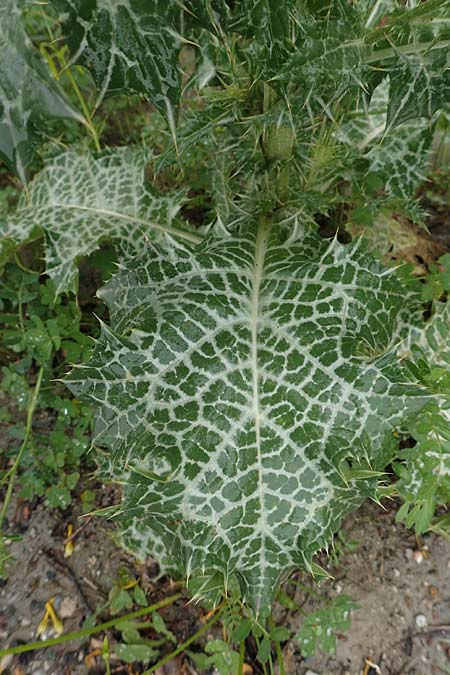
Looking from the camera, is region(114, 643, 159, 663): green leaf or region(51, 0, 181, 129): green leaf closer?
region(51, 0, 181, 129): green leaf

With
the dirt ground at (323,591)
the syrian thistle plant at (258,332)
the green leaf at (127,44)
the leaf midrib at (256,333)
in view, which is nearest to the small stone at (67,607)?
the dirt ground at (323,591)

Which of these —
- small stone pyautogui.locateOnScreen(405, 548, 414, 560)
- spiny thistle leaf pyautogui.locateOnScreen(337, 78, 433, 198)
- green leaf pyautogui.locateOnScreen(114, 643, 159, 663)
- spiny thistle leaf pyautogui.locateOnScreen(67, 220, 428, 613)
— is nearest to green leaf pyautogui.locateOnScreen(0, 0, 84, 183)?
spiny thistle leaf pyautogui.locateOnScreen(67, 220, 428, 613)

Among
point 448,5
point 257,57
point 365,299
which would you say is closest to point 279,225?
point 365,299

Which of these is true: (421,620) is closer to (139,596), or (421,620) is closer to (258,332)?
(139,596)

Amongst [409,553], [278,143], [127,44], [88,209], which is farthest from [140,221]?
[409,553]

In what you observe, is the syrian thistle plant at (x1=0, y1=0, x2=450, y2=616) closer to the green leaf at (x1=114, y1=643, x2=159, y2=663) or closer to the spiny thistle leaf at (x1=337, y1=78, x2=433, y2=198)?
the green leaf at (x1=114, y1=643, x2=159, y2=663)

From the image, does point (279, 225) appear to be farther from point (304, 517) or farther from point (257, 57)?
point (304, 517)

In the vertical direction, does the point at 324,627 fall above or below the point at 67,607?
below
